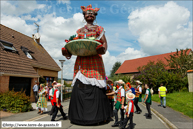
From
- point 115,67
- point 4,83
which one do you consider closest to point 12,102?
point 4,83

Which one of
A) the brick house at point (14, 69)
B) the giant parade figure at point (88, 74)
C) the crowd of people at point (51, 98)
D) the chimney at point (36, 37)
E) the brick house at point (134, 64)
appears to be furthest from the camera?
the brick house at point (134, 64)

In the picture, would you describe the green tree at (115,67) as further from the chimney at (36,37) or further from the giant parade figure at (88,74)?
the giant parade figure at (88,74)

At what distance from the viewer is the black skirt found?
219 inches

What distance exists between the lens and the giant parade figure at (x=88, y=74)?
18.1 feet

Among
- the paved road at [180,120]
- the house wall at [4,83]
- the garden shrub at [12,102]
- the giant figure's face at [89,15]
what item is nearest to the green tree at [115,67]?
the house wall at [4,83]

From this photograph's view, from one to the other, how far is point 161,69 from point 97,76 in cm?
1956

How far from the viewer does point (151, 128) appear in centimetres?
577

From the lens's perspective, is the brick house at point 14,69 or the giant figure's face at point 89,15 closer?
the giant figure's face at point 89,15

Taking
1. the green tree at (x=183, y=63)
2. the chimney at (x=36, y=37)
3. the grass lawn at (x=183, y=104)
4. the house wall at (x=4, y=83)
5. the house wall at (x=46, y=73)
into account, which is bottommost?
the grass lawn at (x=183, y=104)

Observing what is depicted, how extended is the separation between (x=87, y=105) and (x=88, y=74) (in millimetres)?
1198

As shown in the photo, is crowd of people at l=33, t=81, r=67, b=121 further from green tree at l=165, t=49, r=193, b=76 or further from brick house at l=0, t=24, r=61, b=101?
green tree at l=165, t=49, r=193, b=76

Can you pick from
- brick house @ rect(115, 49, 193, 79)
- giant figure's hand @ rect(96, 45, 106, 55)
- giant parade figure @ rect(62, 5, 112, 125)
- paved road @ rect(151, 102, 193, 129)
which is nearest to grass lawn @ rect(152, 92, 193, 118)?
paved road @ rect(151, 102, 193, 129)

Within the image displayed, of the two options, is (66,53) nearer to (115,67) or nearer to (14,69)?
(14,69)

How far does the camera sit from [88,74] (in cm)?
600
